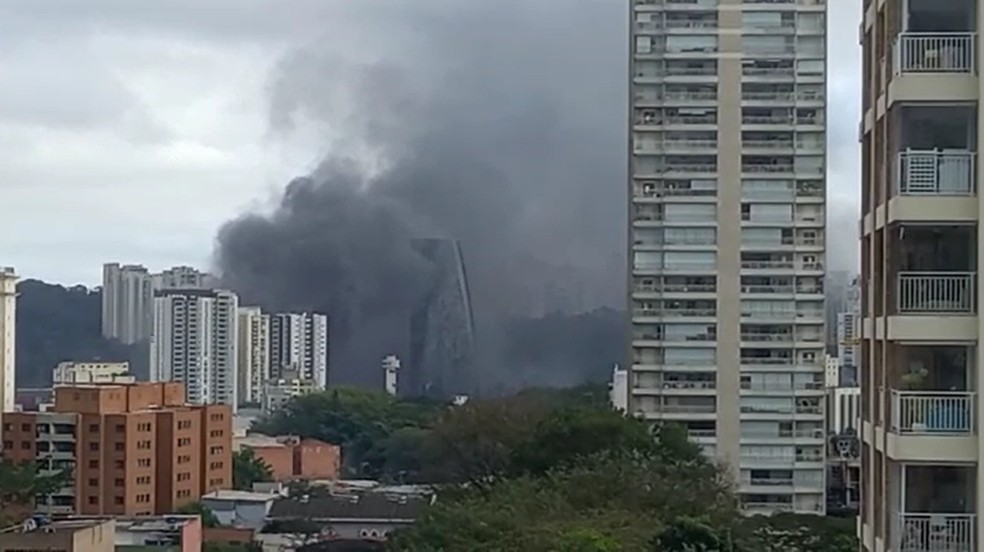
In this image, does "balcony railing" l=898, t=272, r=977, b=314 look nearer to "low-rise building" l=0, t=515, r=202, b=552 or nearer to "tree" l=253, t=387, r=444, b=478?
"low-rise building" l=0, t=515, r=202, b=552

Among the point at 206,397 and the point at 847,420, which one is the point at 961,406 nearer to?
the point at 847,420

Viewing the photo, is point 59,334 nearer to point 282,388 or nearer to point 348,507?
point 282,388

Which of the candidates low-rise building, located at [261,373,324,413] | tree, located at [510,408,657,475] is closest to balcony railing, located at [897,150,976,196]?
tree, located at [510,408,657,475]

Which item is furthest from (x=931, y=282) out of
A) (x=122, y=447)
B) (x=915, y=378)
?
(x=122, y=447)

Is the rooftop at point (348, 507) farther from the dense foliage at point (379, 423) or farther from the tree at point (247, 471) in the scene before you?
the tree at point (247, 471)

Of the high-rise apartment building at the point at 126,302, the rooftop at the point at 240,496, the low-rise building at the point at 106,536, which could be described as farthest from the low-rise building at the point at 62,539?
the high-rise apartment building at the point at 126,302

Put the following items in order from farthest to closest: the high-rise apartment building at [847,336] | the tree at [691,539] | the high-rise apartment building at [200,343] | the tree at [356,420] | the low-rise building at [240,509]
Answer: the high-rise apartment building at [200,343], the tree at [356,420], the low-rise building at [240,509], the high-rise apartment building at [847,336], the tree at [691,539]
